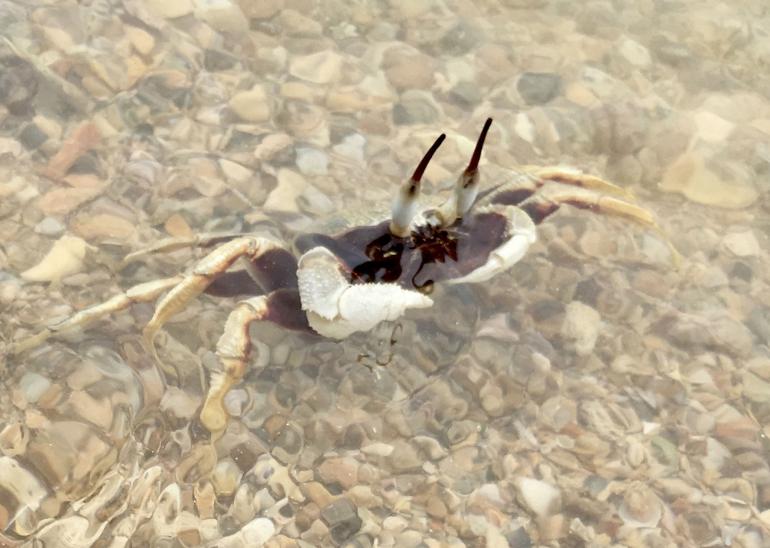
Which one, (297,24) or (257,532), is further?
(297,24)

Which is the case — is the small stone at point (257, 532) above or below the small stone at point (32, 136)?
below

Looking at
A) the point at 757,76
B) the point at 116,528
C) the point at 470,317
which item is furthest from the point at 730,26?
the point at 116,528

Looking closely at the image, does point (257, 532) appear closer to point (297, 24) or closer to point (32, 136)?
point (32, 136)

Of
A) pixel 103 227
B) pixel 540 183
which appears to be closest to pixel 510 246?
pixel 540 183

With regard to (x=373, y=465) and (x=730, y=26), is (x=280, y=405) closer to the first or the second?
(x=373, y=465)

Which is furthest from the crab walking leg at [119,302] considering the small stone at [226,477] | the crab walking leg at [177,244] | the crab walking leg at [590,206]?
the crab walking leg at [590,206]

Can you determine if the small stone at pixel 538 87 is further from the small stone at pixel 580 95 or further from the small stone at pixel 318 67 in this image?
the small stone at pixel 318 67

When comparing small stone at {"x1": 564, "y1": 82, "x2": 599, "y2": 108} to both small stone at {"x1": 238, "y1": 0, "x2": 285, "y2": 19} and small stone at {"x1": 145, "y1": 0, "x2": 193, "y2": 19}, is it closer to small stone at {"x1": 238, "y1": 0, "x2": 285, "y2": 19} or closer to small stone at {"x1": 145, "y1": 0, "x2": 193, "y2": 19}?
small stone at {"x1": 238, "y1": 0, "x2": 285, "y2": 19}
